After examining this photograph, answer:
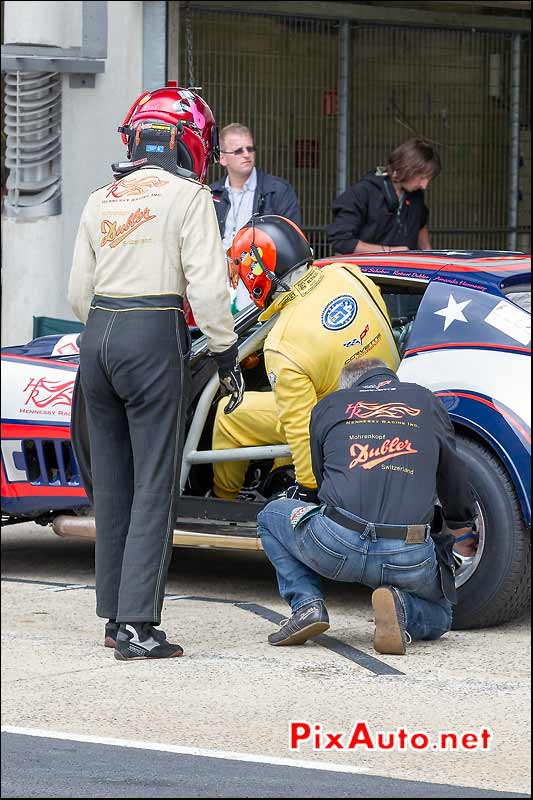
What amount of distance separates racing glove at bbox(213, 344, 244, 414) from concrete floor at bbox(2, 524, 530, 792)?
3.96 ft

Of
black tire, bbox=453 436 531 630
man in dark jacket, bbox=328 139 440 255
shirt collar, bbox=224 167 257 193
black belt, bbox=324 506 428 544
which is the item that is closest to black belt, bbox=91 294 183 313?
black belt, bbox=324 506 428 544

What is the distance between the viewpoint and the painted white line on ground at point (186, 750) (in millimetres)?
3949

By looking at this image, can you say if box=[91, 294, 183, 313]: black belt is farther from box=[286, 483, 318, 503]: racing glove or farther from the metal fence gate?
the metal fence gate

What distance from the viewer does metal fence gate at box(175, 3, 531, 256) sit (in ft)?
36.0

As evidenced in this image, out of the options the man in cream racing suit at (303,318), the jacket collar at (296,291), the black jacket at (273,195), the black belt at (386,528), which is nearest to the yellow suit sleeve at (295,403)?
the man in cream racing suit at (303,318)

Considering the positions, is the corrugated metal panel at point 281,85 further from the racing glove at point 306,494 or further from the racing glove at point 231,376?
the racing glove at point 231,376

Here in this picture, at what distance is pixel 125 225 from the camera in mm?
2842

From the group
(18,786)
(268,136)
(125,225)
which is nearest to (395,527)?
(18,786)

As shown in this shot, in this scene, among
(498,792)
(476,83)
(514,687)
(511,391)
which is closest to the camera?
(498,792)

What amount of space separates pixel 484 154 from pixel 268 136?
2.25 metres

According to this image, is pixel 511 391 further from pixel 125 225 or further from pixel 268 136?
pixel 268 136

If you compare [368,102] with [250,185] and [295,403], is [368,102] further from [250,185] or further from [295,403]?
[295,403]

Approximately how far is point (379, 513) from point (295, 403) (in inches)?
16.8

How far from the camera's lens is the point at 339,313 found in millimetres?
3410
